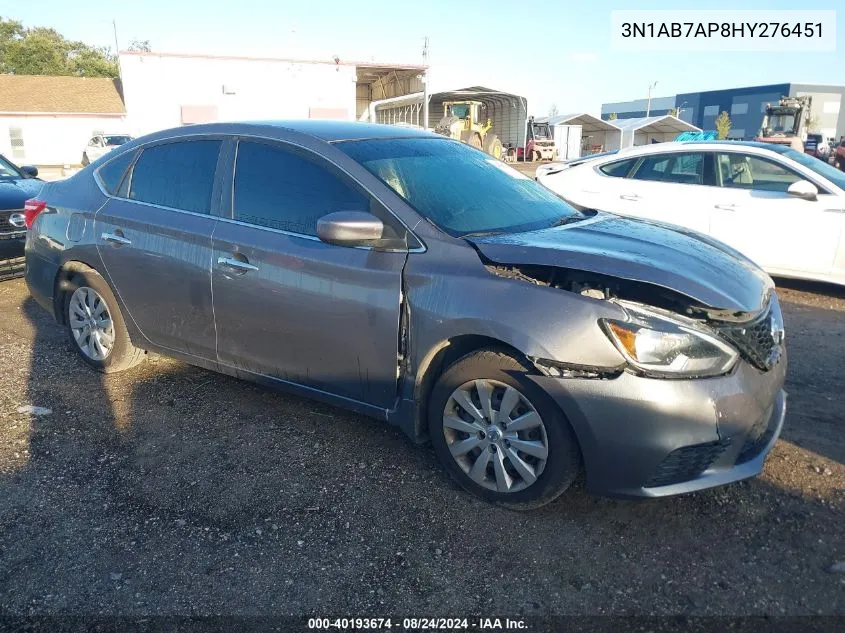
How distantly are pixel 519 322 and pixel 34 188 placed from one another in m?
7.15

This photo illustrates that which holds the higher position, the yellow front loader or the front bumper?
the yellow front loader

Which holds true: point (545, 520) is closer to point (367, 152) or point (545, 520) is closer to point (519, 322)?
point (519, 322)

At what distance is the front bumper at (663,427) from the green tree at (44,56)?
6665cm

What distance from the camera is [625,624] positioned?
2424 mm

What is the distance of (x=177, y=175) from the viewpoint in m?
4.14

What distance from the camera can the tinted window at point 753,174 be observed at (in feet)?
22.8

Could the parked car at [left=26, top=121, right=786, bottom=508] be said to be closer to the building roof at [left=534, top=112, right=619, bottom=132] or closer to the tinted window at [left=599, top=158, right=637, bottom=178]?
the tinted window at [left=599, top=158, right=637, bottom=178]

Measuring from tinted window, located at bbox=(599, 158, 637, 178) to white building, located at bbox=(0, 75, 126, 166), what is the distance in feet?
120

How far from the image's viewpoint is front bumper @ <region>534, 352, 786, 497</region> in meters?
2.66

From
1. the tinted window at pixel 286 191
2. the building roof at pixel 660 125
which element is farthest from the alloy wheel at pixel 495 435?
the building roof at pixel 660 125

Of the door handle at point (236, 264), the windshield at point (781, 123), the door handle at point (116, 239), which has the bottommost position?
the door handle at point (236, 264)

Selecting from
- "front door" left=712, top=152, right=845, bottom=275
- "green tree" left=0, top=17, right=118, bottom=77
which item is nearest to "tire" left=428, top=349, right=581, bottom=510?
"front door" left=712, top=152, right=845, bottom=275

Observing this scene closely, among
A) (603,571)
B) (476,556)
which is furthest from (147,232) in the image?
(603,571)

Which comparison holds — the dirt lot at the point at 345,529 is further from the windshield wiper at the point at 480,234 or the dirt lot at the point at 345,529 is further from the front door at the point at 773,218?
the front door at the point at 773,218
